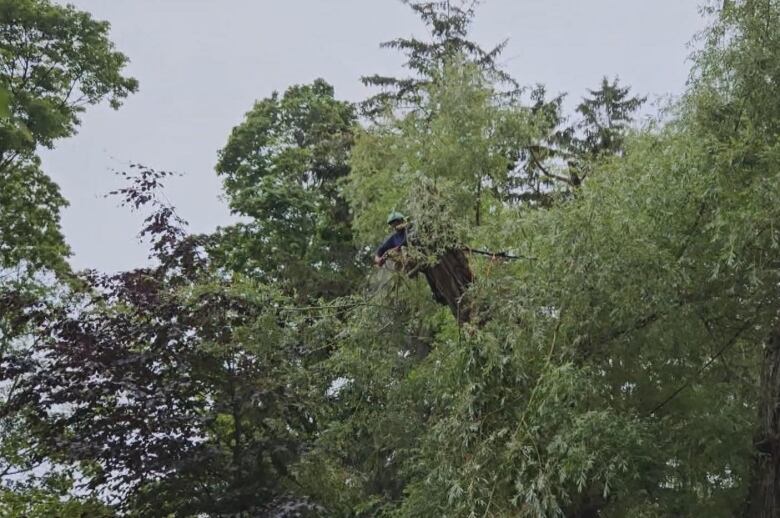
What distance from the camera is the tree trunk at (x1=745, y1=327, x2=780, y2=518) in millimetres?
3902

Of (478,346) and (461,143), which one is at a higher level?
(461,143)

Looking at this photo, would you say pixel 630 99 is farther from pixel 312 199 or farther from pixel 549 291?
pixel 549 291

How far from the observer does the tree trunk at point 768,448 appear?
3.90 meters

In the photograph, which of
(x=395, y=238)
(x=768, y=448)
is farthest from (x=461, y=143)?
(x=768, y=448)

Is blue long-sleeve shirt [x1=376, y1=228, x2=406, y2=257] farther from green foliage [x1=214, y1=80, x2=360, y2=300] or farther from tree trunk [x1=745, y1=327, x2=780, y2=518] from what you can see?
green foliage [x1=214, y1=80, x2=360, y2=300]

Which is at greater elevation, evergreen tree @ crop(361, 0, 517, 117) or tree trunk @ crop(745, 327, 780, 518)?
evergreen tree @ crop(361, 0, 517, 117)

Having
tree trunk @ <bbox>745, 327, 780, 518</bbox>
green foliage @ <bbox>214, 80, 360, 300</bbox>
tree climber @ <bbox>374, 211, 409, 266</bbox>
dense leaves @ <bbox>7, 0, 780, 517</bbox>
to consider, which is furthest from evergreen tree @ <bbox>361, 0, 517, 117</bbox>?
tree trunk @ <bbox>745, 327, 780, 518</bbox>

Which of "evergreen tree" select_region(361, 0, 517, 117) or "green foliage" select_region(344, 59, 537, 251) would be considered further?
"evergreen tree" select_region(361, 0, 517, 117)

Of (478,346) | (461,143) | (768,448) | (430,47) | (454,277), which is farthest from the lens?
(430,47)

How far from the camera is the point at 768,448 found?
12.9ft

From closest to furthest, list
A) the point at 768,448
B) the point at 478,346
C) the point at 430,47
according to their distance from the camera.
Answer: the point at 478,346 < the point at 768,448 < the point at 430,47

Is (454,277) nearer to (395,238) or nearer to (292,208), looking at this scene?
(395,238)

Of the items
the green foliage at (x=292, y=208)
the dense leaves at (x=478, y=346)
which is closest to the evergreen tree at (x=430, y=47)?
the green foliage at (x=292, y=208)

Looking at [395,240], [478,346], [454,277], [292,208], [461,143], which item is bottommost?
[478,346]
